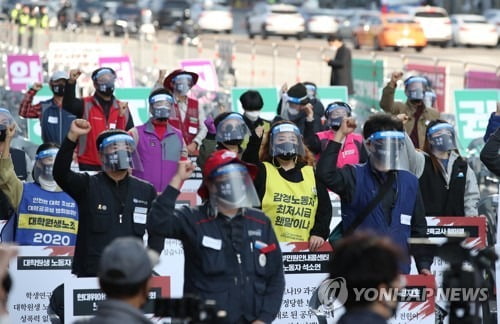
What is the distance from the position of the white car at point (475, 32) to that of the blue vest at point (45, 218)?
151 ft

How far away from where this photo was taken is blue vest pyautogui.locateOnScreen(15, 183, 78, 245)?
1159 centimetres

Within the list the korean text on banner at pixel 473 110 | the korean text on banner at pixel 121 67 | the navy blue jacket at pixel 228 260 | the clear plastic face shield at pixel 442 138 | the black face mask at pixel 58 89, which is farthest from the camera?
the korean text on banner at pixel 121 67

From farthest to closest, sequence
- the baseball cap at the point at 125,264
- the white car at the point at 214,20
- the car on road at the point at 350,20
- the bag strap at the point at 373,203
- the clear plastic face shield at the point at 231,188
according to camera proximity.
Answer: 1. the white car at the point at 214,20
2. the car on road at the point at 350,20
3. the bag strap at the point at 373,203
4. the clear plastic face shield at the point at 231,188
5. the baseball cap at the point at 125,264

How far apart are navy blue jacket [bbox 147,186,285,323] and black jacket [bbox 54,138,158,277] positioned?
5.30ft

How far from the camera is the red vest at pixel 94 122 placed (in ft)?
49.2

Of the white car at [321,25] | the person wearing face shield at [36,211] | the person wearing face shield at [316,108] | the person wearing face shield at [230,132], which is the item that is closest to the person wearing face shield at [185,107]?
the person wearing face shield at [316,108]

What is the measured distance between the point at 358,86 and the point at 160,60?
8.38m

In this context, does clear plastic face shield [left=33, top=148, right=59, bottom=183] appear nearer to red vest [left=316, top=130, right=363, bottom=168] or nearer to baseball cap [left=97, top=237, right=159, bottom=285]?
red vest [left=316, top=130, right=363, bottom=168]

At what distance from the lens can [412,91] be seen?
1634 centimetres

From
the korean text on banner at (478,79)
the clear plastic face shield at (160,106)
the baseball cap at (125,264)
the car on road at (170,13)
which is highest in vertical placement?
the car on road at (170,13)

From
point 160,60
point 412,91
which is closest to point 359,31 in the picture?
point 160,60

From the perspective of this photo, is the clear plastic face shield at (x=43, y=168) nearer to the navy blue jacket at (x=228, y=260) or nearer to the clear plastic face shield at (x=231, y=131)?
the clear plastic face shield at (x=231, y=131)

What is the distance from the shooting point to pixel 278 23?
65.2 meters

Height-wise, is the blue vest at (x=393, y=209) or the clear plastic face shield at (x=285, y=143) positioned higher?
the clear plastic face shield at (x=285, y=143)
